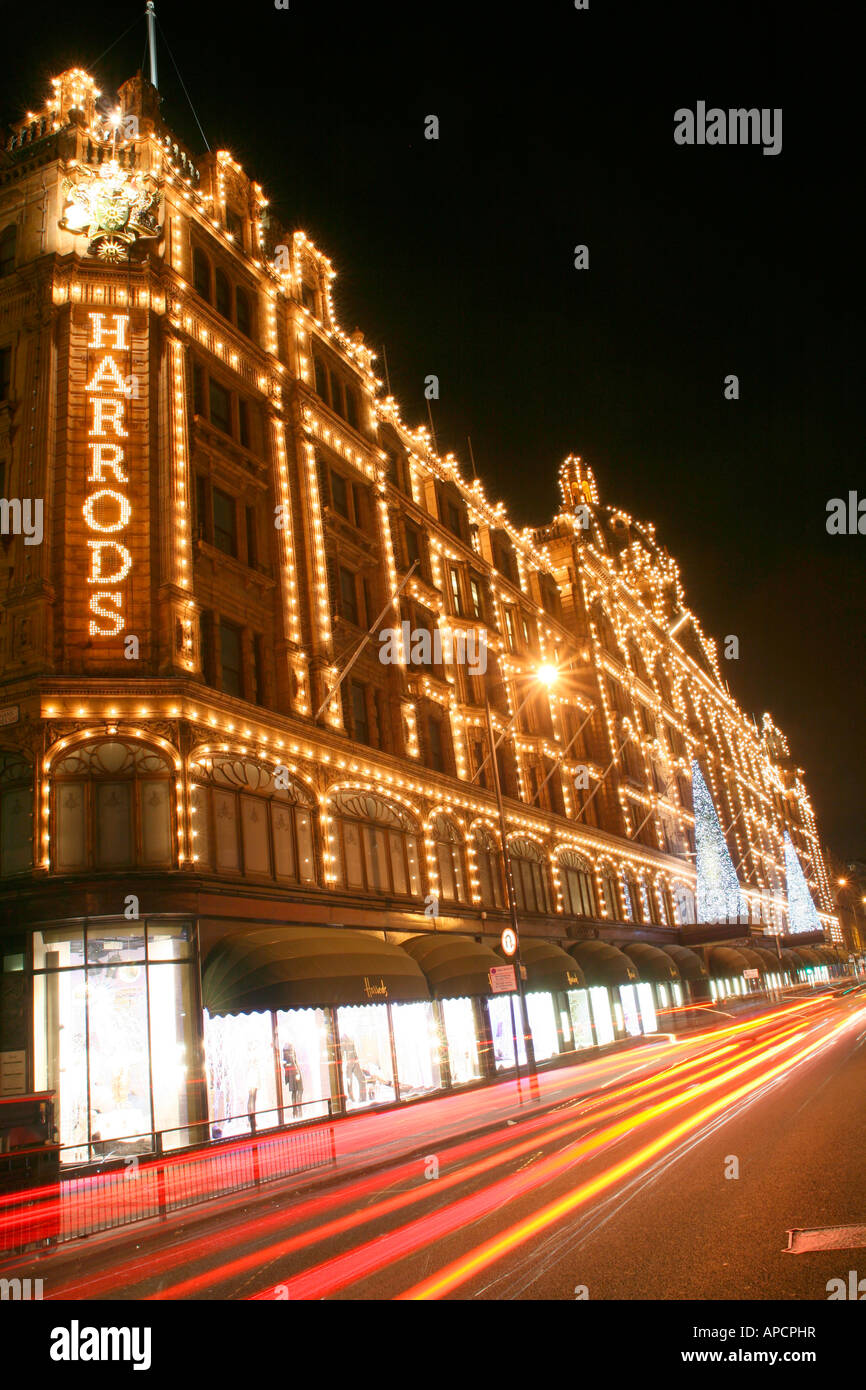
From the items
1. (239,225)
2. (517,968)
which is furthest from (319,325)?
(517,968)

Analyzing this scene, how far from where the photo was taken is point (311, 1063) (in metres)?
24.1

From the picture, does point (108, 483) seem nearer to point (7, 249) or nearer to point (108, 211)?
point (108, 211)

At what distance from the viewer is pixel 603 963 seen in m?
42.1

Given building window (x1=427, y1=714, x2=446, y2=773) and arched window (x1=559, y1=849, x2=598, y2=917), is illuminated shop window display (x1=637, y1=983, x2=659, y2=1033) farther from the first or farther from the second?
building window (x1=427, y1=714, x2=446, y2=773)

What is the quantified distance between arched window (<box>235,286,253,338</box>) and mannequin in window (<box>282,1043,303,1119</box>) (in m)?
23.1

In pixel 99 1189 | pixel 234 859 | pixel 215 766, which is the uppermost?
pixel 215 766

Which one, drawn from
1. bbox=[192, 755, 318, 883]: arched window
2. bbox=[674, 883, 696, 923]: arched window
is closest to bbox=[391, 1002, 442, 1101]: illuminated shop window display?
bbox=[192, 755, 318, 883]: arched window

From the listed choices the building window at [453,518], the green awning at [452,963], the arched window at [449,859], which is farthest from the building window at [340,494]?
the green awning at [452,963]

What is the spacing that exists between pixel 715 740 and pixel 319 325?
7406 cm

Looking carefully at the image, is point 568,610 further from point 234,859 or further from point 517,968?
point 234,859

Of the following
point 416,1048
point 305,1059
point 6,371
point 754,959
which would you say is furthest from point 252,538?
point 754,959

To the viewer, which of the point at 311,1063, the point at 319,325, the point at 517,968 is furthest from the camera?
the point at 319,325

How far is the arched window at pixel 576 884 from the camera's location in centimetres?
4588

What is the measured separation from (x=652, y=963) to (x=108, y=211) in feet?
133
